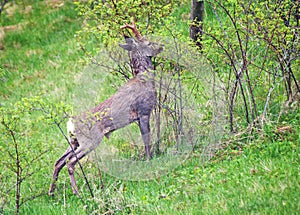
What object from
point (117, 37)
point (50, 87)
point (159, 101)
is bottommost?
point (50, 87)

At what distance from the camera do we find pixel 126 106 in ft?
23.6

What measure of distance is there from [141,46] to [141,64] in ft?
0.80

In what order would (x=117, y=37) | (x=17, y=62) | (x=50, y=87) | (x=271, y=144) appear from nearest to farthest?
(x=271, y=144), (x=117, y=37), (x=50, y=87), (x=17, y=62)

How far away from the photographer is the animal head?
7.32m

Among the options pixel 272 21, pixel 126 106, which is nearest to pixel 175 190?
pixel 126 106

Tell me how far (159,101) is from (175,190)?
153 centimetres

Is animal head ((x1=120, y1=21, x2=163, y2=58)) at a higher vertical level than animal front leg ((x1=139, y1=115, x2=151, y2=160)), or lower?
higher

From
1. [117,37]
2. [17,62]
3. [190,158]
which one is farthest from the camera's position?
[17,62]

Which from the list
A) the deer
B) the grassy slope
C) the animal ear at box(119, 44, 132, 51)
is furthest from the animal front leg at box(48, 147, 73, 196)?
the animal ear at box(119, 44, 132, 51)

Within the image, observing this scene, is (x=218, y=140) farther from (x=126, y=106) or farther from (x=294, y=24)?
(x=294, y=24)

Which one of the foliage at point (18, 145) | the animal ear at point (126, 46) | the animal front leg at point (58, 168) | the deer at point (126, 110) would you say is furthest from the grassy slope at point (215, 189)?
the animal ear at point (126, 46)

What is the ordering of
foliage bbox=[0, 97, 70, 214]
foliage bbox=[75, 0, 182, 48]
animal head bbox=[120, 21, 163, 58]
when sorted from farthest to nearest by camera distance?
1. foliage bbox=[75, 0, 182, 48]
2. animal head bbox=[120, 21, 163, 58]
3. foliage bbox=[0, 97, 70, 214]

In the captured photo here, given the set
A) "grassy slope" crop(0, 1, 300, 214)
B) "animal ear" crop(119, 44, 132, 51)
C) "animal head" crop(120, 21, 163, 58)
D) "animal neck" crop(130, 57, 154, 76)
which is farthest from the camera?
"animal neck" crop(130, 57, 154, 76)

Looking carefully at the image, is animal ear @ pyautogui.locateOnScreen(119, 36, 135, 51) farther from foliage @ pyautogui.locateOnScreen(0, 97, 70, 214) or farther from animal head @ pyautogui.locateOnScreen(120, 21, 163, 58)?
foliage @ pyautogui.locateOnScreen(0, 97, 70, 214)
